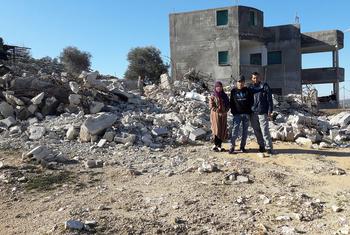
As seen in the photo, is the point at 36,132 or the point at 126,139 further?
the point at 36,132

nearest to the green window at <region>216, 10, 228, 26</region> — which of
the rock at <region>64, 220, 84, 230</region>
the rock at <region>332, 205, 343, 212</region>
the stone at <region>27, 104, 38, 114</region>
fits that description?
the stone at <region>27, 104, 38, 114</region>

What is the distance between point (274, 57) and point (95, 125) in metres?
23.6

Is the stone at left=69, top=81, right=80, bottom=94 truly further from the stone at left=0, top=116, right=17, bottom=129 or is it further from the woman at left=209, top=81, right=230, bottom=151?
the woman at left=209, top=81, right=230, bottom=151

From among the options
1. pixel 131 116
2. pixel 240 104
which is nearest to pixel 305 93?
pixel 131 116

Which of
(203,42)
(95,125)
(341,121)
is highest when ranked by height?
(203,42)

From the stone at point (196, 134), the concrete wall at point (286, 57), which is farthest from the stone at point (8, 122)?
the concrete wall at point (286, 57)

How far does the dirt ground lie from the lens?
16.7 feet

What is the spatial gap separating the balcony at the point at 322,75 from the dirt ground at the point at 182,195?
24818 millimetres

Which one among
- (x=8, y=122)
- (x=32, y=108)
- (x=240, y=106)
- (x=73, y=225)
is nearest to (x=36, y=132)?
(x=8, y=122)

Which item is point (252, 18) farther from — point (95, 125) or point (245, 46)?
point (95, 125)

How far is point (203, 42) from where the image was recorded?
30.0 metres

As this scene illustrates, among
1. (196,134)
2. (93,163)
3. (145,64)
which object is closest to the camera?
(93,163)

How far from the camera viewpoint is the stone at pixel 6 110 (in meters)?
11.4

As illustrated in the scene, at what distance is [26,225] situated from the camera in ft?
17.2
